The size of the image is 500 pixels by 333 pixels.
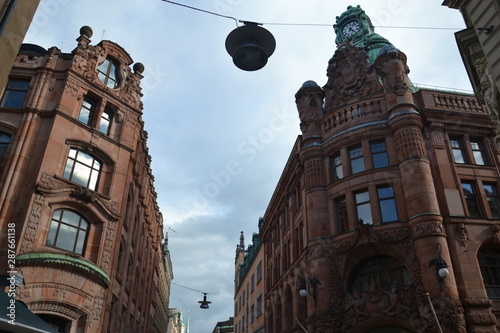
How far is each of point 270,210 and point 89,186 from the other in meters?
23.2

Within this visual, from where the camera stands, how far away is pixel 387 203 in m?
24.4

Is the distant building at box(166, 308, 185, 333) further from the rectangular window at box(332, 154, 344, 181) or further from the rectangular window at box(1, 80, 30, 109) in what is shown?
the rectangular window at box(1, 80, 30, 109)

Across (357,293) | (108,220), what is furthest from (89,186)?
(357,293)

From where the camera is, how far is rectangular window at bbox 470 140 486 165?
25781 mm

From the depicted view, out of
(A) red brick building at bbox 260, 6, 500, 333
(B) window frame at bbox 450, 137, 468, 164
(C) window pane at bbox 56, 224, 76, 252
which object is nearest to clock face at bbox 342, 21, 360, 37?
(A) red brick building at bbox 260, 6, 500, 333

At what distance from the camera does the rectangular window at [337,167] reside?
89.8ft

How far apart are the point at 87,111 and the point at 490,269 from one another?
2574 centimetres

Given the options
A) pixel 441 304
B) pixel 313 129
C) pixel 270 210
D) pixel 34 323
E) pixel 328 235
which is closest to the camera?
pixel 34 323

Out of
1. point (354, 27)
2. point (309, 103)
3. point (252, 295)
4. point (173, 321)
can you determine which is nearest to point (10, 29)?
point (309, 103)

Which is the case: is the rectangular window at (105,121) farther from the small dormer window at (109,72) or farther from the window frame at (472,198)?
the window frame at (472,198)

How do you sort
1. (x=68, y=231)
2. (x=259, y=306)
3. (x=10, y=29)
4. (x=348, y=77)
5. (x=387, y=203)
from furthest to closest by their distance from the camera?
1. (x=259, y=306)
2. (x=348, y=77)
3. (x=387, y=203)
4. (x=68, y=231)
5. (x=10, y=29)

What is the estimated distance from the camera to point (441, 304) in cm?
1962

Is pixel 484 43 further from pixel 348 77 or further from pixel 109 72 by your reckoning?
pixel 109 72

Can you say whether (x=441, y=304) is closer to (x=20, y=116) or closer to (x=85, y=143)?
(x=85, y=143)
